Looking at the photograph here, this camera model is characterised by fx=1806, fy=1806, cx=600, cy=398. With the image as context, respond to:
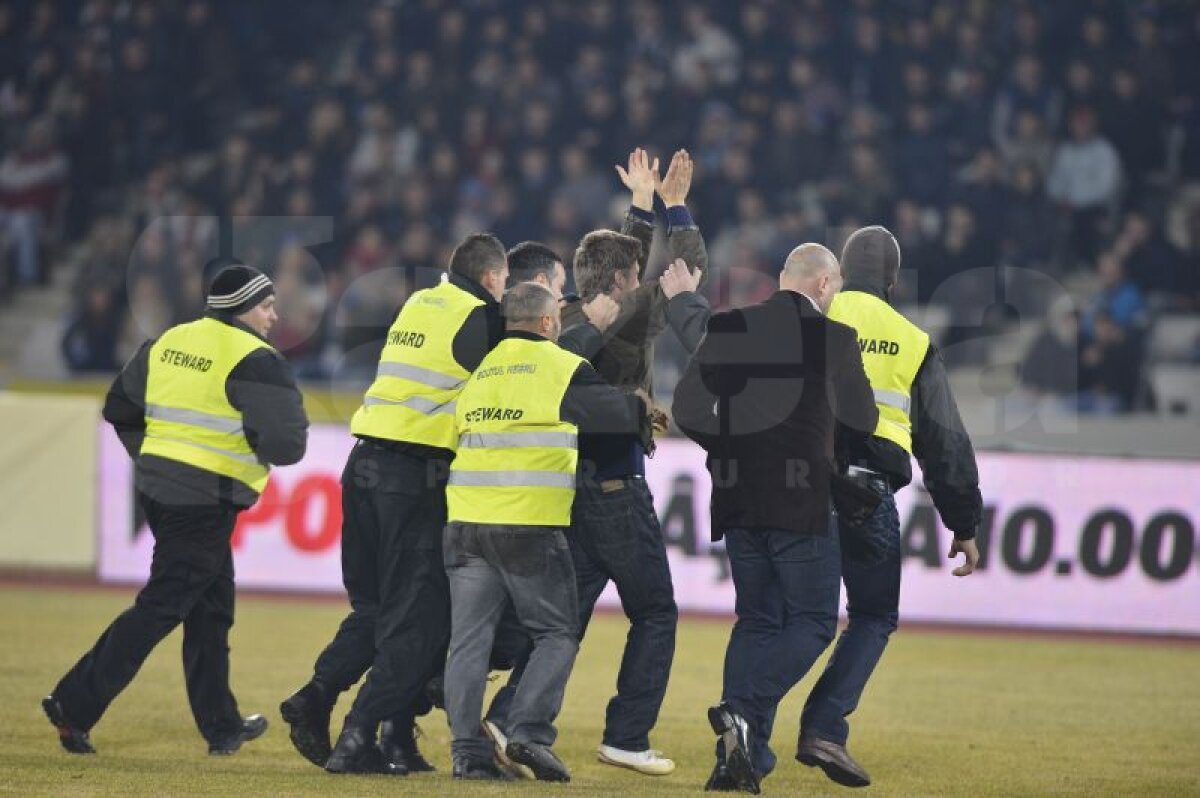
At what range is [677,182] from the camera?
8.37 meters

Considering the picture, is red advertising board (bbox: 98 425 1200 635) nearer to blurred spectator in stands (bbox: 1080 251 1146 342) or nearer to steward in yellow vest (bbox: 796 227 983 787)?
blurred spectator in stands (bbox: 1080 251 1146 342)

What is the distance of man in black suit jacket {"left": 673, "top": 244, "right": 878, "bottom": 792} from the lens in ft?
25.0

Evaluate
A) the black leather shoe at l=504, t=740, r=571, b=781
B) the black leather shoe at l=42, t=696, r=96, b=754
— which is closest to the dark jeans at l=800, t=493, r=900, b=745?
the black leather shoe at l=504, t=740, r=571, b=781

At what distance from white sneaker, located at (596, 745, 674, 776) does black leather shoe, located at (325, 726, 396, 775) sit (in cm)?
92

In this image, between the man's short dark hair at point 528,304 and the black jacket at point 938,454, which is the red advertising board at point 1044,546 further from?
the man's short dark hair at point 528,304

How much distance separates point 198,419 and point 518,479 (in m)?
1.71

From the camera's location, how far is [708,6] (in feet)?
68.0

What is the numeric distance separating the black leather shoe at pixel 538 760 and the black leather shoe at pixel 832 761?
3.49 ft

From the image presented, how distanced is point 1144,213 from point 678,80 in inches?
210

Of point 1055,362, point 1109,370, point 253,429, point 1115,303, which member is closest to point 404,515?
point 253,429

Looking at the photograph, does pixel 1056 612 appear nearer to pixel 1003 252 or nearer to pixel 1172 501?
pixel 1172 501

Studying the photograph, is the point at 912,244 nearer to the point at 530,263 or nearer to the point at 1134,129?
the point at 1134,129

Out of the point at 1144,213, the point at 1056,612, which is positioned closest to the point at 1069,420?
the point at 1056,612

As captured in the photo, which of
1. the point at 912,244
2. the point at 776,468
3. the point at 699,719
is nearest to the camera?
the point at 776,468
